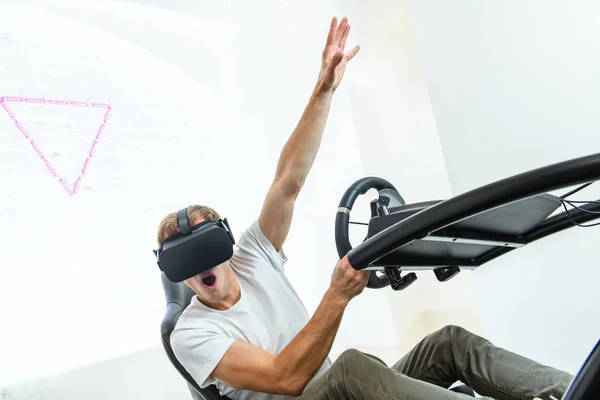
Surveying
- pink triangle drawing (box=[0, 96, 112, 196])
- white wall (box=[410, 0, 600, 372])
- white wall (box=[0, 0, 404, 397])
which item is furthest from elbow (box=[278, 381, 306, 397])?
pink triangle drawing (box=[0, 96, 112, 196])

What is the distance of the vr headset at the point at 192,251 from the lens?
1.30 metres

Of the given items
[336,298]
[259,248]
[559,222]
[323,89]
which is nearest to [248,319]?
[259,248]

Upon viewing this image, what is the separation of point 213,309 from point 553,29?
1.66m

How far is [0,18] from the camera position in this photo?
2.62 m

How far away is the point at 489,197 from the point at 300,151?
0.95 metres

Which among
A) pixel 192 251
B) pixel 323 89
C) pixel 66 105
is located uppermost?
pixel 66 105

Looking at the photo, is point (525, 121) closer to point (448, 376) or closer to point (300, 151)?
point (300, 151)

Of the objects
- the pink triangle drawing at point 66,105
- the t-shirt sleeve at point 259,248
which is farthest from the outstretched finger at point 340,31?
the pink triangle drawing at point 66,105

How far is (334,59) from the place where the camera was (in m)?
1.46

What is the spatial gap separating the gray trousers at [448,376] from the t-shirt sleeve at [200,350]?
0.28m

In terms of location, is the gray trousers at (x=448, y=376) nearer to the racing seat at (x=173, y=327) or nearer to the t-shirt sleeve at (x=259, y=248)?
the racing seat at (x=173, y=327)

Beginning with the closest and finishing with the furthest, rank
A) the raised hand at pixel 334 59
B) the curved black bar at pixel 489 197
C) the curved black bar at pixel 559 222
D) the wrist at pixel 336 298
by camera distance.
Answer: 1. the curved black bar at pixel 489 197
2. the curved black bar at pixel 559 222
3. the wrist at pixel 336 298
4. the raised hand at pixel 334 59

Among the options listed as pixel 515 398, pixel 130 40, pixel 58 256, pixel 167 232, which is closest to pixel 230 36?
pixel 130 40

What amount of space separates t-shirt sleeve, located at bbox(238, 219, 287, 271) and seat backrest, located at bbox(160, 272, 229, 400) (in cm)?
22
